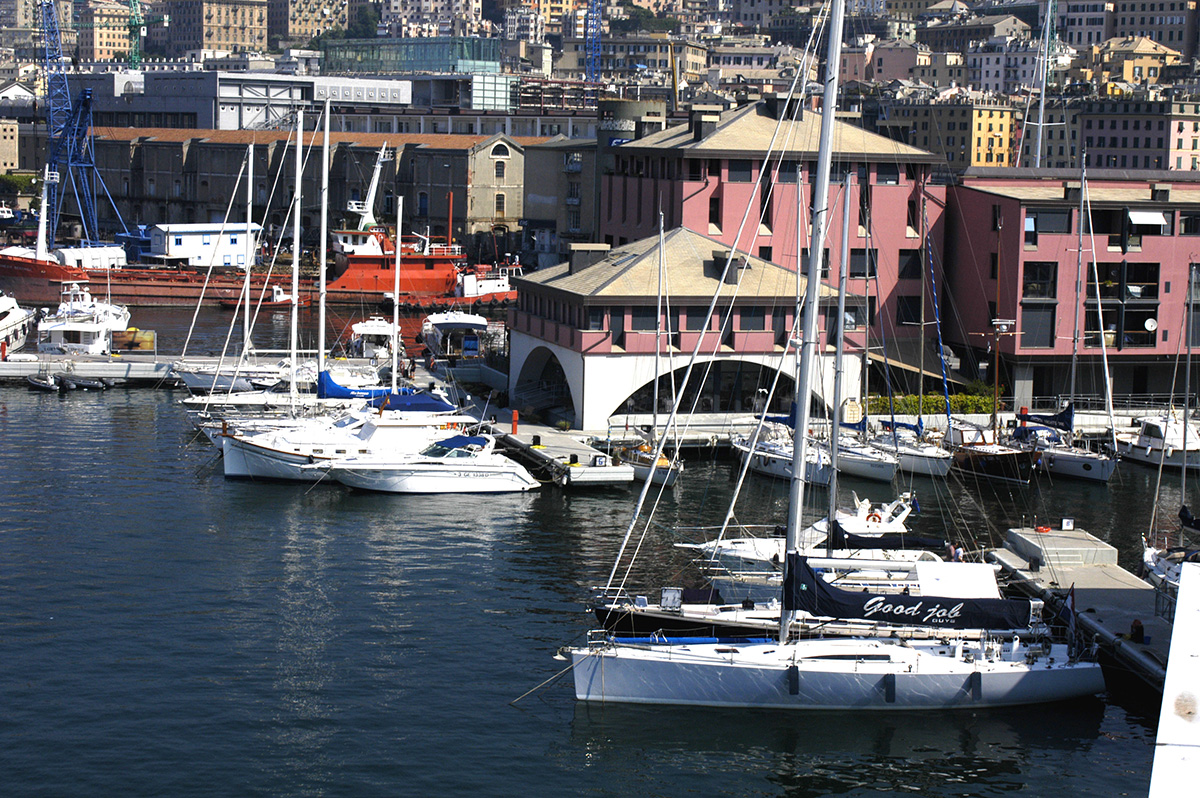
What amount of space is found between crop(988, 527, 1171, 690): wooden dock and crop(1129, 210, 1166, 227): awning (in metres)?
19.5

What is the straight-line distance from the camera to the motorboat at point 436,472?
40688 millimetres

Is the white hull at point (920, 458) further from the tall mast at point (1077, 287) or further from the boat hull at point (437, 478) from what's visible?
the boat hull at point (437, 478)

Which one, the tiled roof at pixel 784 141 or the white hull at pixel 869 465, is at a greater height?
the tiled roof at pixel 784 141

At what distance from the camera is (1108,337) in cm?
5206

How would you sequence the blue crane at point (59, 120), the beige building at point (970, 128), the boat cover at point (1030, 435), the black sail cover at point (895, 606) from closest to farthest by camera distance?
1. the black sail cover at point (895, 606)
2. the boat cover at point (1030, 435)
3. the blue crane at point (59, 120)
4. the beige building at point (970, 128)

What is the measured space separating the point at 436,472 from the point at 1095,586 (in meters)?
17.4

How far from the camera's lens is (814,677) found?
84.9 feet

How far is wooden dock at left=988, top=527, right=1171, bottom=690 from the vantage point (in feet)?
91.2

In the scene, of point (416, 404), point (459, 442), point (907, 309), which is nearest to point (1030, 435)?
point (907, 309)

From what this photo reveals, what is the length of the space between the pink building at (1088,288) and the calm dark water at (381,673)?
40.1 feet

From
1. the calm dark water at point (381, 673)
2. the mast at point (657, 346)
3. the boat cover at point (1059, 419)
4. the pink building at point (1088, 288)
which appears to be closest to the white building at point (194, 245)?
the mast at point (657, 346)

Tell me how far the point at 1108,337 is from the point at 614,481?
67.0 feet

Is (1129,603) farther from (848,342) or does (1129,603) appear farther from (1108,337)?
(1108,337)

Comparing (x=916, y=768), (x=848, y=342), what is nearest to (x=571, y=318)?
(x=848, y=342)
